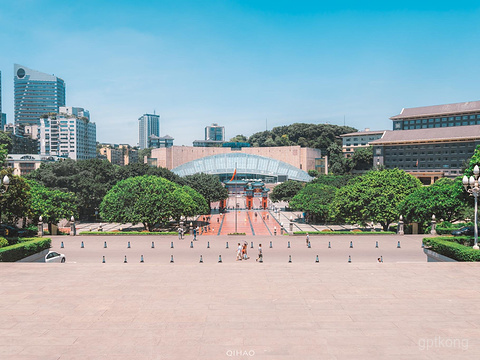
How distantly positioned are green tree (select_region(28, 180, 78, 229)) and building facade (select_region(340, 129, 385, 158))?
114 meters

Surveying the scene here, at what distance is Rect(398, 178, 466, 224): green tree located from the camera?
36.8 metres

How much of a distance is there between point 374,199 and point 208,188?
34093mm

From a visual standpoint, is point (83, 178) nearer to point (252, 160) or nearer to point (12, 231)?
point (12, 231)

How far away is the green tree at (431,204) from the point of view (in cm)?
3684

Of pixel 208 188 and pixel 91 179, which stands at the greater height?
pixel 91 179

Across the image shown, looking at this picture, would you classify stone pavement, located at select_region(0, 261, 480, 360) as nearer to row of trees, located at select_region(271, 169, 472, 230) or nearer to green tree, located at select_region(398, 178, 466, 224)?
green tree, located at select_region(398, 178, 466, 224)

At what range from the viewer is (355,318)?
1324 centimetres

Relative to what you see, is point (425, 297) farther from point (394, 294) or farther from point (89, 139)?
point (89, 139)

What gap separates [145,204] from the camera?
136 ft

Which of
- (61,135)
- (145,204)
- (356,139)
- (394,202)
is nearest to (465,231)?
(394,202)

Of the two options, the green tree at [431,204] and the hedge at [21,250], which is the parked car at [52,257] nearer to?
the hedge at [21,250]

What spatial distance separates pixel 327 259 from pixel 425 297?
13.3 metres

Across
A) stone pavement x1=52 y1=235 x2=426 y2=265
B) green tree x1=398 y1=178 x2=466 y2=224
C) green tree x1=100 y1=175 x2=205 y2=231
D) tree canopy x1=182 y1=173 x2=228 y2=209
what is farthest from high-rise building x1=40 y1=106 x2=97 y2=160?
green tree x1=398 y1=178 x2=466 y2=224

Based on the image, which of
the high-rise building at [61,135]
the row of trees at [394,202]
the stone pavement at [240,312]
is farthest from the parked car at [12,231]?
the high-rise building at [61,135]
